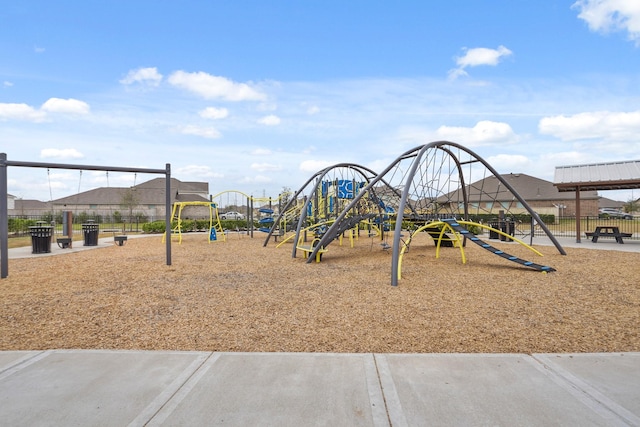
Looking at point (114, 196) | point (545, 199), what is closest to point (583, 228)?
point (545, 199)

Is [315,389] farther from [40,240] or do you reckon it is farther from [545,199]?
[545,199]

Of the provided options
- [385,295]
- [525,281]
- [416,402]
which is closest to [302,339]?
[416,402]

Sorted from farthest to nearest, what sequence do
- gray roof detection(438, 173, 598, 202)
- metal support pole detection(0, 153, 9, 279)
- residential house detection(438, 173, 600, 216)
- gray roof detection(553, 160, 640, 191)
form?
gray roof detection(438, 173, 598, 202) → residential house detection(438, 173, 600, 216) → gray roof detection(553, 160, 640, 191) → metal support pole detection(0, 153, 9, 279)

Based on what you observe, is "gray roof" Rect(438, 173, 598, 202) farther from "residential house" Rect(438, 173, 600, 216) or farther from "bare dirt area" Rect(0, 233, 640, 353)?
"bare dirt area" Rect(0, 233, 640, 353)

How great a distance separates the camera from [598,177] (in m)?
16.5

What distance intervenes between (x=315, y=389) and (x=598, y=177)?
1831 cm

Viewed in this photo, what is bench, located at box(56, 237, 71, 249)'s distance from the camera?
14.7m

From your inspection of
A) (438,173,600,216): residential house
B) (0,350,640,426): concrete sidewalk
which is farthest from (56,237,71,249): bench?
(438,173,600,216): residential house

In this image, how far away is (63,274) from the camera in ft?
29.2

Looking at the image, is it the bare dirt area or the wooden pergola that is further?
the wooden pergola

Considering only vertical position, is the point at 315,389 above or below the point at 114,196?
below

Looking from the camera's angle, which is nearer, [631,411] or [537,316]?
[631,411]

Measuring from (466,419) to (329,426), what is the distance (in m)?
0.99

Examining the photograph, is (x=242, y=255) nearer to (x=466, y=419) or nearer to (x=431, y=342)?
(x=431, y=342)
